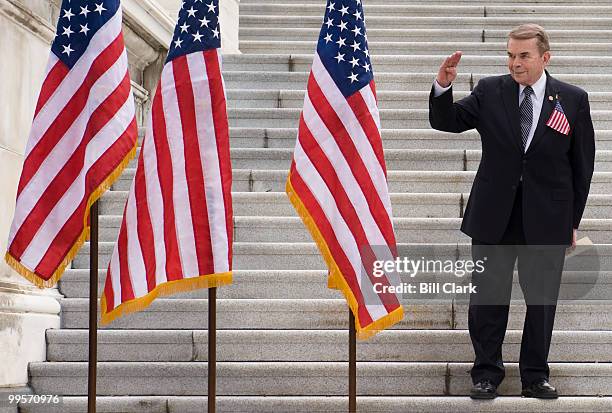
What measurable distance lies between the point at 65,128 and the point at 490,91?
8.11ft

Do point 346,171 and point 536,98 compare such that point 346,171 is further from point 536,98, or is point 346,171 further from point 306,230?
point 306,230

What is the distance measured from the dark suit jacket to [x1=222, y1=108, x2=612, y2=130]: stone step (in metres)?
3.26

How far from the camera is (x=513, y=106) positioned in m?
6.71

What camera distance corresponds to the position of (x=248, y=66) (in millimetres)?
11266

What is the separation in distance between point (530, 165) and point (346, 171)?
128cm

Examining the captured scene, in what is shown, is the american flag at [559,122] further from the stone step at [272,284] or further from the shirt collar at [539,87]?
the stone step at [272,284]

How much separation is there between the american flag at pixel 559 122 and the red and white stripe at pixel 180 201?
1.94 meters

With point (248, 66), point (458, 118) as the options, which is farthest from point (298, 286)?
point (248, 66)

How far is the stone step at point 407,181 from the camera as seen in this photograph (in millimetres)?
8922

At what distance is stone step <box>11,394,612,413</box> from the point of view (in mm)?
6766

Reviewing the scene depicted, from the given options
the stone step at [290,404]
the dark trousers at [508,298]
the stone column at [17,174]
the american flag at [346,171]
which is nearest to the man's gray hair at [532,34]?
the dark trousers at [508,298]

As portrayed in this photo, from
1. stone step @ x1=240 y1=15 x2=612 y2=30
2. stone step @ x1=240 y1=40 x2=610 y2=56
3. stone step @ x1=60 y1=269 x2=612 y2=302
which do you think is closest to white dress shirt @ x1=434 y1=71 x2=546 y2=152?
stone step @ x1=60 y1=269 x2=612 y2=302

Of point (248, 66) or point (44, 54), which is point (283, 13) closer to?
point (248, 66)

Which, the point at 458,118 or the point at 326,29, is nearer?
the point at 326,29
